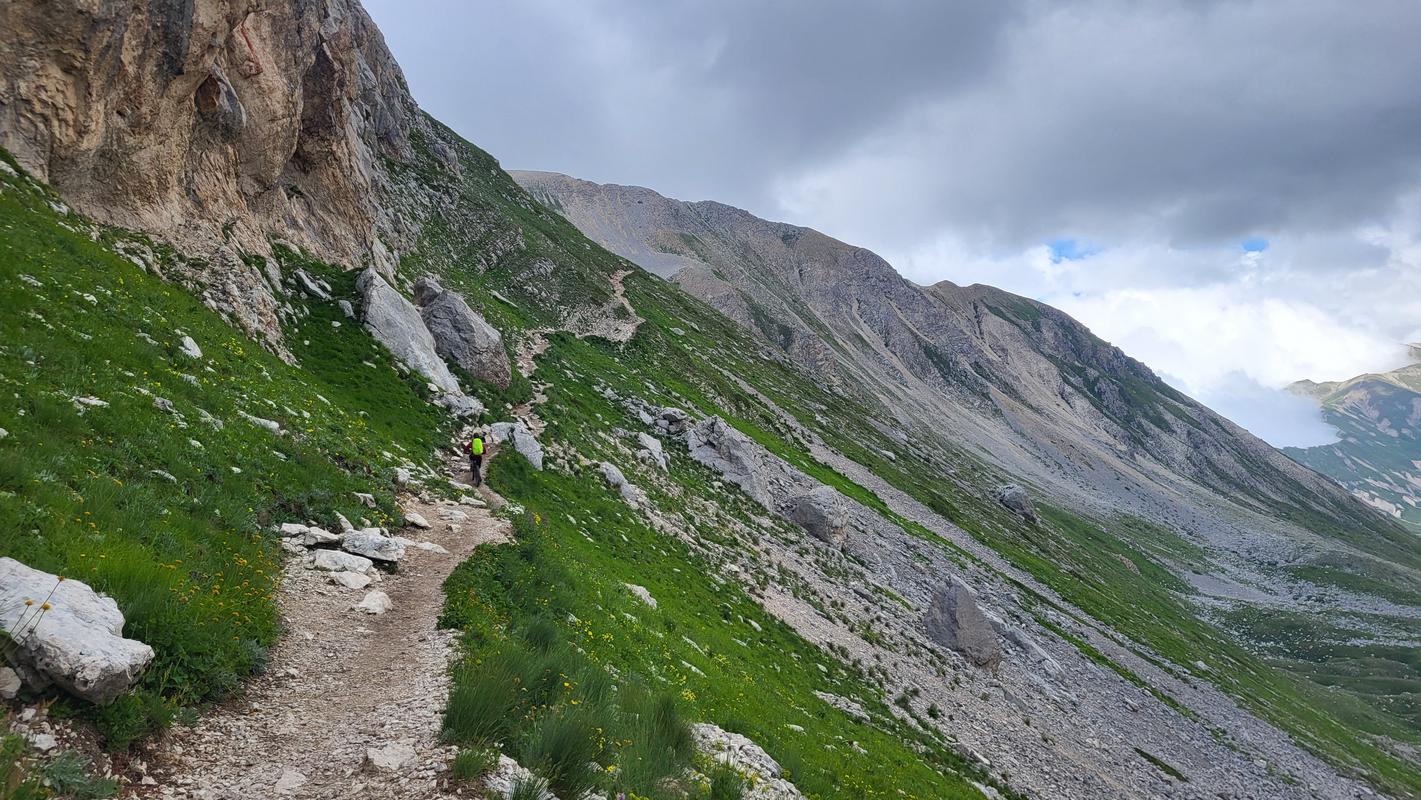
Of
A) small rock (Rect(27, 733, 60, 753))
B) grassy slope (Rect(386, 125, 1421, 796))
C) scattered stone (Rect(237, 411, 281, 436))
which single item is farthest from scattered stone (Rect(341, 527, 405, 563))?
grassy slope (Rect(386, 125, 1421, 796))

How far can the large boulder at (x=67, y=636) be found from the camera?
607 cm

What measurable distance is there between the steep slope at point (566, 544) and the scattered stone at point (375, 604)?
1205 mm

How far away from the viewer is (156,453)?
1209cm

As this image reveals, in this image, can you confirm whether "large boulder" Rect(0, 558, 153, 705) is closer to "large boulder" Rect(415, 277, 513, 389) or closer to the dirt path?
the dirt path

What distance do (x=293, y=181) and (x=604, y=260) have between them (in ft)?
252

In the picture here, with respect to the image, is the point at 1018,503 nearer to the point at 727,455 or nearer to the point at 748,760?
the point at 727,455

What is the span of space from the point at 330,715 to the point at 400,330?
80.3ft

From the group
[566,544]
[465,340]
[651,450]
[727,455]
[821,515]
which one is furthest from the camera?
[727,455]

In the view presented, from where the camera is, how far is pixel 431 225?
61.8 metres

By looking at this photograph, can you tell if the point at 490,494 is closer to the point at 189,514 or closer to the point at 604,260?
the point at 189,514

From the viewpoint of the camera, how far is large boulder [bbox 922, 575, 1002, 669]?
3656cm

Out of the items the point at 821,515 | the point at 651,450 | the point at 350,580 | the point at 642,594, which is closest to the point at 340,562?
the point at 350,580

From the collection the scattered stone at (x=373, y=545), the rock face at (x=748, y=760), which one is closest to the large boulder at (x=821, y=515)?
the rock face at (x=748, y=760)

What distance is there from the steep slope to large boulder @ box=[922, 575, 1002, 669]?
0.18 m
